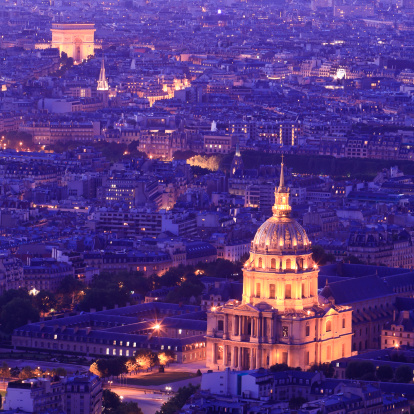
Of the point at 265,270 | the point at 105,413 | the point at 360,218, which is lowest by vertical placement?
the point at 105,413

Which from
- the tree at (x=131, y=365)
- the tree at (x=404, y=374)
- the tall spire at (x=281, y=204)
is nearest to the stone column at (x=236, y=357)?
the tree at (x=131, y=365)

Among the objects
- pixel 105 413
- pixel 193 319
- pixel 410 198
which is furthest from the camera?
pixel 410 198

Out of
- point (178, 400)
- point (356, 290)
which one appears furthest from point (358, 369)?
point (356, 290)

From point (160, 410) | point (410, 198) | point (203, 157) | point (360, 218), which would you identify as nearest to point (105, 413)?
point (160, 410)

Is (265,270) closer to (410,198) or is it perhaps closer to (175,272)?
(175,272)

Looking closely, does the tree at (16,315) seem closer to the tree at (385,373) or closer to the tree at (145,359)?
the tree at (145,359)
